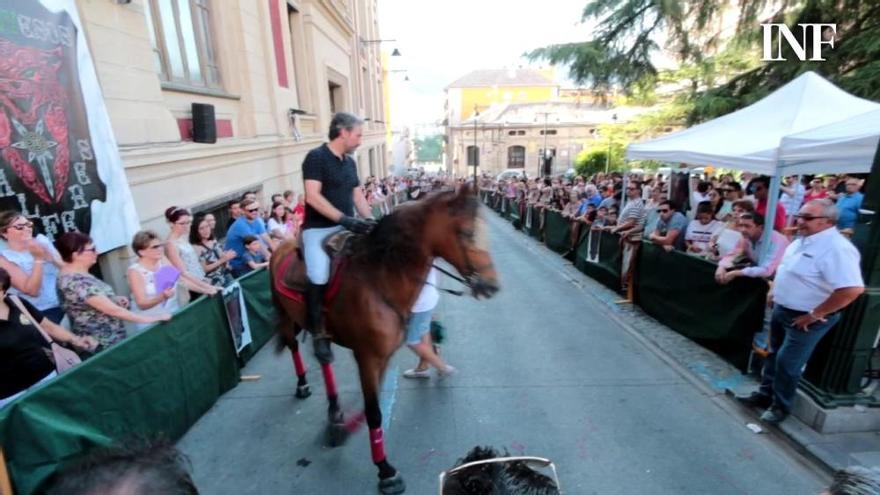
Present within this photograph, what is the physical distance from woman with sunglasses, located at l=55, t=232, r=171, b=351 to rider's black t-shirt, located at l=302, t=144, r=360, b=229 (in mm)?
1668

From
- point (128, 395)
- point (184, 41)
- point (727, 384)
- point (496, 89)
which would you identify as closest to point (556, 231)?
point (727, 384)

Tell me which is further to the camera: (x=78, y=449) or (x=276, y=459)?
(x=276, y=459)

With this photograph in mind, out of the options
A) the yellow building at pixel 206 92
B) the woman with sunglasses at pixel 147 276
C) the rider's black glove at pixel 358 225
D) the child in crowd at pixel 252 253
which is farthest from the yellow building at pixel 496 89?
the rider's black glove at pixel 358 225

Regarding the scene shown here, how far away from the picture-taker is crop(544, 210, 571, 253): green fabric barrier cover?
1126 cm

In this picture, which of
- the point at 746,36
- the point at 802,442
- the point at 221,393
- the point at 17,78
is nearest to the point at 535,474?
the point at 802,442

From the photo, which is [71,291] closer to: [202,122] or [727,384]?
[202,122]

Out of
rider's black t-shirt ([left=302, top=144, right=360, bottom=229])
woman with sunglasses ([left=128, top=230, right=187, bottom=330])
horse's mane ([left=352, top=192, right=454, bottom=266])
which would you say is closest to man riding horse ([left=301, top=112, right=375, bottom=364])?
rider's black t-shirt ([left=302, top=144, right=360, bottom=229])

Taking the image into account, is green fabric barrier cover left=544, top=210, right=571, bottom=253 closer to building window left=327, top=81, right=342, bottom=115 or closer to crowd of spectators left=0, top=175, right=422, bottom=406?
crowd of spectators left=0, top=175, right=422, bottom=406

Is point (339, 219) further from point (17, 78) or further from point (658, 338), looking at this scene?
point (658, 338)

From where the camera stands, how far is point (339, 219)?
10.8ft

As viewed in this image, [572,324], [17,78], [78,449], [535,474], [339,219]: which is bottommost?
[572,324]

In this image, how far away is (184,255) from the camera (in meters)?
4.84

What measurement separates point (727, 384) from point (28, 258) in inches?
268

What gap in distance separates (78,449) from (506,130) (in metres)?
61.2
